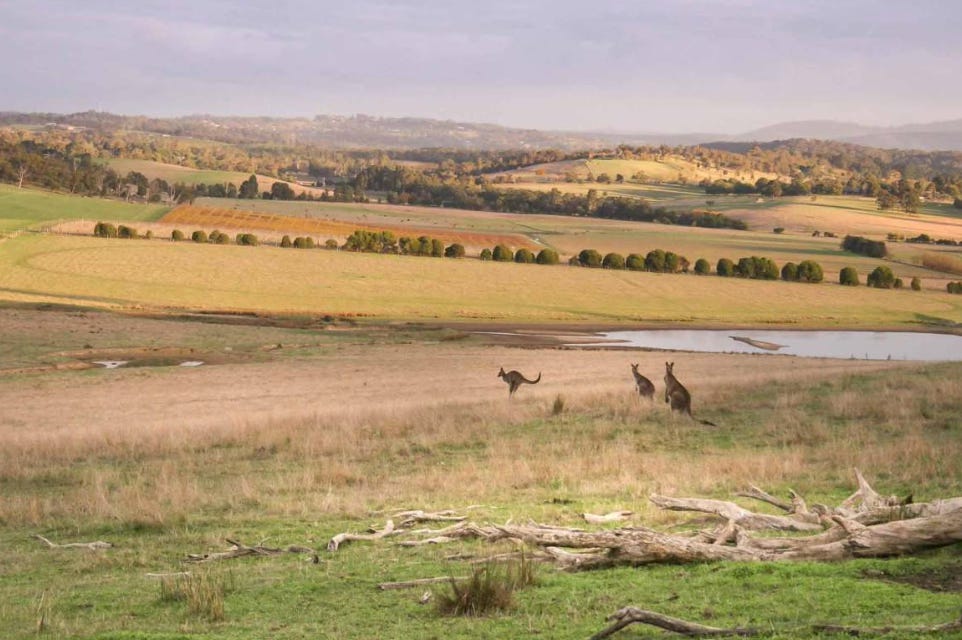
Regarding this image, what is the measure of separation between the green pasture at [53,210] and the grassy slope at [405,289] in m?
16.7

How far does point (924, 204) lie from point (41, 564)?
18565 centimetres

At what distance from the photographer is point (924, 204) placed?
179m

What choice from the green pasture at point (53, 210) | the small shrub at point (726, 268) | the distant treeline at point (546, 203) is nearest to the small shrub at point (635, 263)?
the small shrub at point (726, 268)

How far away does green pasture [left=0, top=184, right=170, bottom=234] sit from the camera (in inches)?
4587

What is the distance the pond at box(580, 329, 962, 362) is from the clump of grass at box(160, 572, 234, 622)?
50424 millimetres

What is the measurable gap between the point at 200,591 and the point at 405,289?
7469 centimetres

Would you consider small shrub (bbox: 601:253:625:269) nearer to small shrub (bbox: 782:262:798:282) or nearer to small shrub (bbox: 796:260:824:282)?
small shrub (bbox: 782:262:798:282)

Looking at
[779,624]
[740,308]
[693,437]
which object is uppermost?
[779,624]

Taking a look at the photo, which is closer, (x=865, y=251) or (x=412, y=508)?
(x=412, y=508)

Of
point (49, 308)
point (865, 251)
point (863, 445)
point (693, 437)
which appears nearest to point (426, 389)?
point (693, 437)

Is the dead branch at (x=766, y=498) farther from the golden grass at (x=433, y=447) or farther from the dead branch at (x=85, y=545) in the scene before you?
the dead branch at (x=85, y=545)

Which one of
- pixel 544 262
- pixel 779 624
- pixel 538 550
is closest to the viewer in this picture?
pixel 779 624

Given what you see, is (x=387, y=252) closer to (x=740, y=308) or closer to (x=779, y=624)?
(x=740, y=308)

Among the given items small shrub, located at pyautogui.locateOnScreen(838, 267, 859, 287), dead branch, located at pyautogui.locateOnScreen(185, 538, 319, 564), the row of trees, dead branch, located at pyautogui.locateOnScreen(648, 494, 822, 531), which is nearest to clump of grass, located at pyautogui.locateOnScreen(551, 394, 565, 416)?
dead branch, located at pyautogui.locateOnScreen(648, 494, 822, 531)
